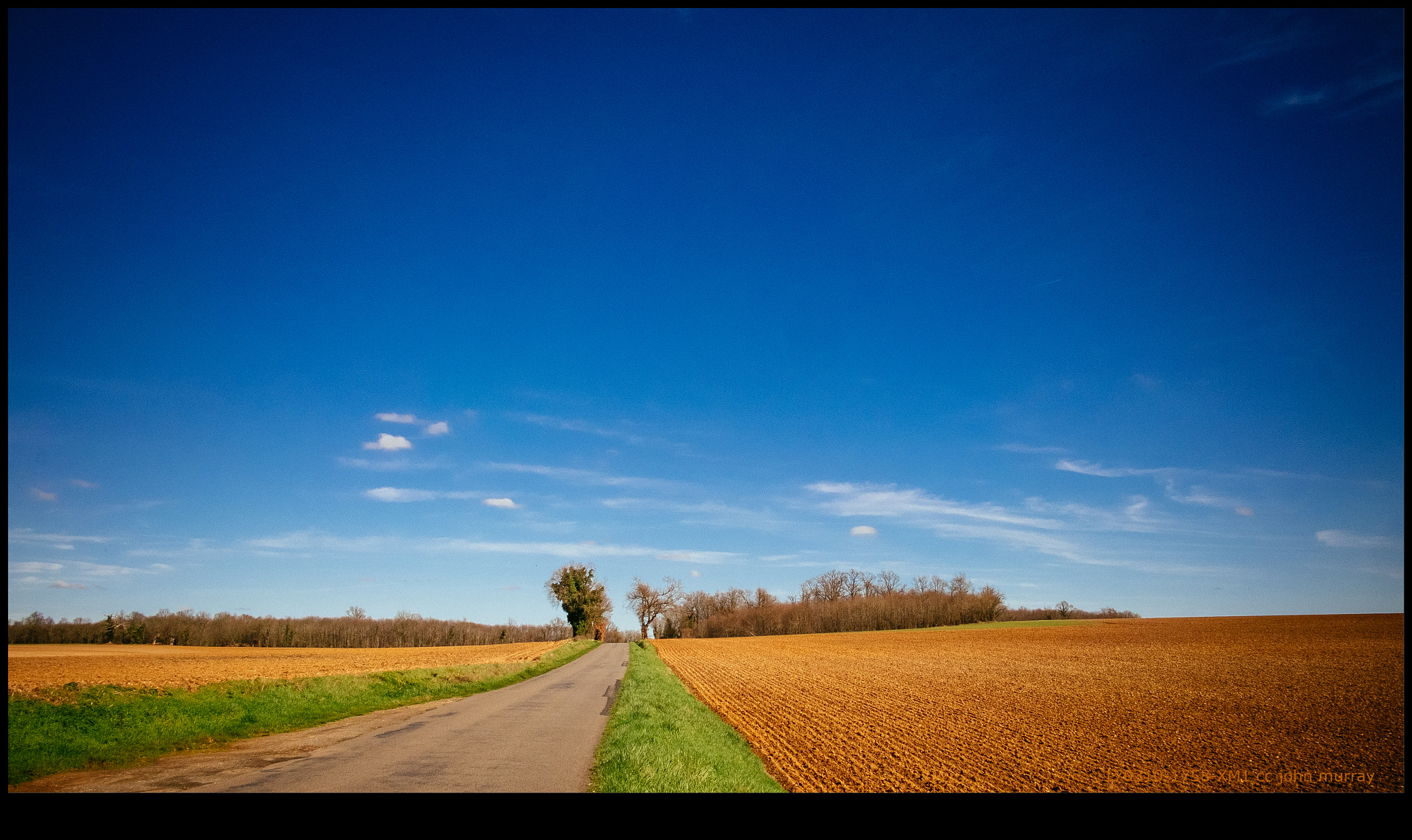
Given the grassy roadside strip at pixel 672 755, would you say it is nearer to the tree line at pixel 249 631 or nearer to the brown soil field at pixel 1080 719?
the brown soil field at pixel 1080 719

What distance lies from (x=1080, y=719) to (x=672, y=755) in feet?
46.4

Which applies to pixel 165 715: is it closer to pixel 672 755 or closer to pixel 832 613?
pixel 672 755

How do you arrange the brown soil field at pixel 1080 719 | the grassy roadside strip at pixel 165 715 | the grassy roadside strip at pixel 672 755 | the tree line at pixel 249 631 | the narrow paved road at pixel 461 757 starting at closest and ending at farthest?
the narrow paved road at pixel 461 757 → the grassy roadside strip at pixel 672 755 → the grassy roadside strip at pixel 165 715 → the brown soil field at pixel 1080 719 → the tree line at pixel 249 631

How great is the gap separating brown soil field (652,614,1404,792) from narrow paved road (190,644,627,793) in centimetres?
406

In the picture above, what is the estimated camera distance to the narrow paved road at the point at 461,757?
916 centimetres

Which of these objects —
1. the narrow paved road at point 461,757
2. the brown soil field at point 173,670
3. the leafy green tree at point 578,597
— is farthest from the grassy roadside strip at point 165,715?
the leafy green tree at point 578,597

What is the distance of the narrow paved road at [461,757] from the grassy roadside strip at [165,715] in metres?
3.15

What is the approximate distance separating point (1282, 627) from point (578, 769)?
8135cm

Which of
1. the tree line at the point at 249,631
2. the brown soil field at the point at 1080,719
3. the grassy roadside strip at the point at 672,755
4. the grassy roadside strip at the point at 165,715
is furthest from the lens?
the tree line at the point at 249,631

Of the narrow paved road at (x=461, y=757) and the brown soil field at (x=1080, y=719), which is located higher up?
the narrow paved road at (x=461, y=757)

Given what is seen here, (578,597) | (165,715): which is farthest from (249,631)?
(165,715)

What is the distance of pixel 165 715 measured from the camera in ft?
48.5
